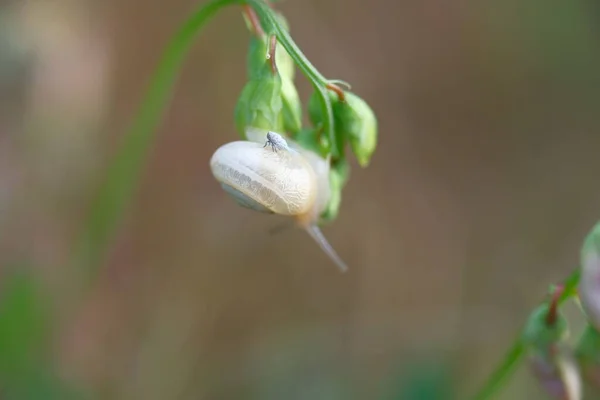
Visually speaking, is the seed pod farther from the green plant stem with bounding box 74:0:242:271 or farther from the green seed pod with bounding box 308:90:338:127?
the green plant stem with bounding box 74:0:242:271

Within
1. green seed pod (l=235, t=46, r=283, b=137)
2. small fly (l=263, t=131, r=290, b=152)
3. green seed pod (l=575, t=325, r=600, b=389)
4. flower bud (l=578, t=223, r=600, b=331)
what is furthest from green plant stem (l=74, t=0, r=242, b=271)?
green seed pod (l=575, t=325, r=600, b=389)

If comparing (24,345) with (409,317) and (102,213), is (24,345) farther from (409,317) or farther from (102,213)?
(409,317)

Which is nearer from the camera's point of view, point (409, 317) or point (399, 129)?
point (409, 317)

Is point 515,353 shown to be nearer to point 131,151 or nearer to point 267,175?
point 267,175

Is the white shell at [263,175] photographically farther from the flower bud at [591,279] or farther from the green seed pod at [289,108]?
the flower bud at [591,279]

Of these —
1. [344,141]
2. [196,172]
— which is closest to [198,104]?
[196,172]

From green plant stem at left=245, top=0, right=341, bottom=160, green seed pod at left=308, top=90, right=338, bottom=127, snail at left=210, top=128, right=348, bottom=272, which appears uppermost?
green plant stem at left=245, top=0, right=341, bottom=160
